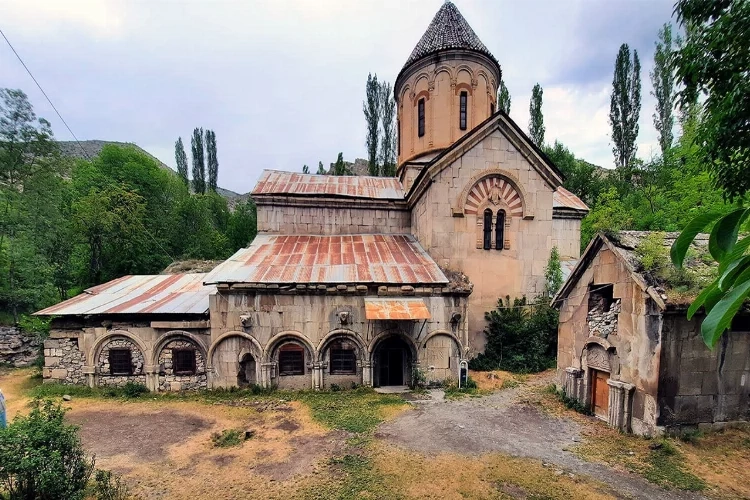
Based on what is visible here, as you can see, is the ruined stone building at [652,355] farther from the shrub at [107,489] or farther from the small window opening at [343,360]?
the shrub at [107,489]

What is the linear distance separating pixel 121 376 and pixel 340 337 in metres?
6.91

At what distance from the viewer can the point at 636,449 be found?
668 cm

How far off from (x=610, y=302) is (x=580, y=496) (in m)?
4.65

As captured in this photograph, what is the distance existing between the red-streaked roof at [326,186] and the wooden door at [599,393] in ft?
32.5

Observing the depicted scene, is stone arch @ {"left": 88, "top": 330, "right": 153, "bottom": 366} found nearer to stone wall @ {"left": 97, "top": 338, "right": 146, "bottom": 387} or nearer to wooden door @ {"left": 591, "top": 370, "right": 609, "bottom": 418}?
stone wall @ {"left": 97, "top": 338, "right": 146, "bottom": 387}

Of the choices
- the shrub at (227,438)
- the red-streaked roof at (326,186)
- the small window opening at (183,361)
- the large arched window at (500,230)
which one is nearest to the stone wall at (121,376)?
the small window opening at (183,361)

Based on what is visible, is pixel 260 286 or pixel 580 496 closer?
pixel 580 496

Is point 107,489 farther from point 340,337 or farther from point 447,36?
point 447,36

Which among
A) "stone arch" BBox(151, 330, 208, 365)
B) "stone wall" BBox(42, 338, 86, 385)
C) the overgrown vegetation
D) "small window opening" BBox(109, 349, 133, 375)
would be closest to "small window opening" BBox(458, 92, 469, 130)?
the overgrown vegetation

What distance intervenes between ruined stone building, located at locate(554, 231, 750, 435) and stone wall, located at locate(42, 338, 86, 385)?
1485 centimetres

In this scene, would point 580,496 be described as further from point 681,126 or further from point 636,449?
point 681,126

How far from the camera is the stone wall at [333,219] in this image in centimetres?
1466

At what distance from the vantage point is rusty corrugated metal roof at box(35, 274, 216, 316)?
1017 centimetres

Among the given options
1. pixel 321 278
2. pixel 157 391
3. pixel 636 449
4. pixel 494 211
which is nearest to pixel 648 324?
pixel 636 449
